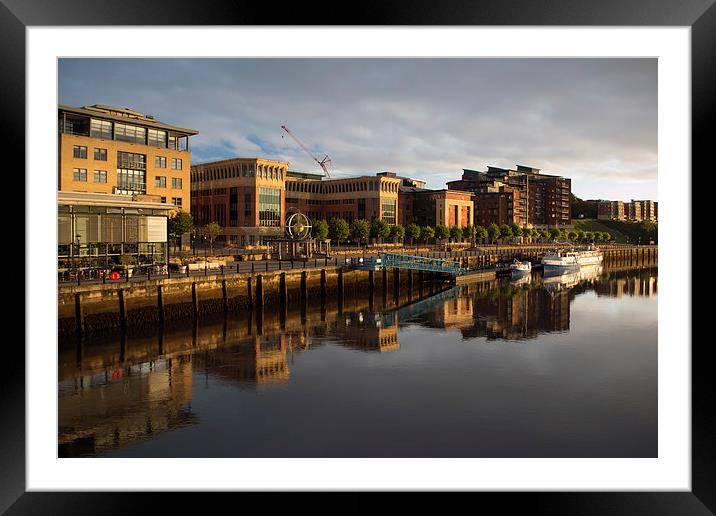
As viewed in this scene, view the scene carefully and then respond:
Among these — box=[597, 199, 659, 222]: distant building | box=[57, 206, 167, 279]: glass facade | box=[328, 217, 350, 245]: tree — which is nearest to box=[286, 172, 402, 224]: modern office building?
box=[328, 217, 350, 245]: tree

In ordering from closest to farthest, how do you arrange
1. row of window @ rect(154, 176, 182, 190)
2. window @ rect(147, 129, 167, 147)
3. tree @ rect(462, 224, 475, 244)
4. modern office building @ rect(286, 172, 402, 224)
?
row of window @ rect(154, 176, 182, 190) → window @ rect(147, 129, 167, 147) → modern office building @ rect(286, 172, 402, 224) → tree @ rect(462, 224, 475, 244)

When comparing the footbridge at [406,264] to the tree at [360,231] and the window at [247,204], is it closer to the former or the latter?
the tree at [360,231]

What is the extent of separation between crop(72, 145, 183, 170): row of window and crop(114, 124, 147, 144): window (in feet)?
5.24

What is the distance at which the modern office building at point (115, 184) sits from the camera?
2575 cm

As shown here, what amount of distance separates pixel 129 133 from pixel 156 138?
2.82 metres

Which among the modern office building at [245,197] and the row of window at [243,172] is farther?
the row of window at [243,172]

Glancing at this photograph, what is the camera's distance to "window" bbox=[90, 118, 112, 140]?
46844 millimetres

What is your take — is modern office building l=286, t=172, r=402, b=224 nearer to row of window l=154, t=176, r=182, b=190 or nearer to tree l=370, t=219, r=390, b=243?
tree l=370, t=219, r=390, b=243
